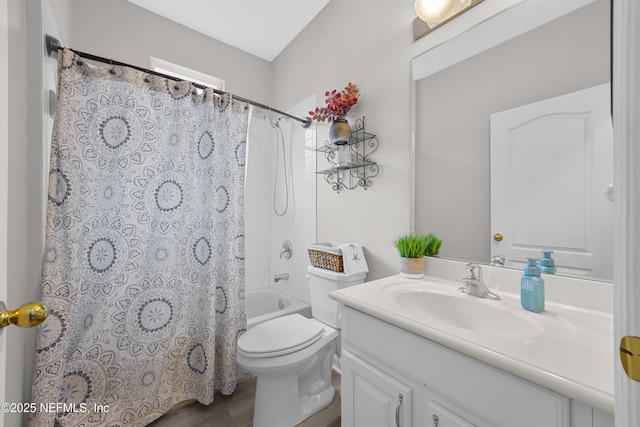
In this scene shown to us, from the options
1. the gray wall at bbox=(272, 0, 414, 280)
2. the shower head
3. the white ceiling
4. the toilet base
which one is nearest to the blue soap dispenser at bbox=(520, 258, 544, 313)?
the gray wall at bbox=(272, 0, 414, 280)

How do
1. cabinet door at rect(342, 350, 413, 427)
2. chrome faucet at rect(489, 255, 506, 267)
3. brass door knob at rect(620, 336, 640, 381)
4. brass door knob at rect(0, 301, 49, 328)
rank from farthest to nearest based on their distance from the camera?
chrome faucet at rect(489, 255, 506, 267)
cabinet door at rect(342, 350, 413, 427)
brass door knob at rect(0, 301, 49, 328)
brass door knob at rect(620, 336, 640, 381)

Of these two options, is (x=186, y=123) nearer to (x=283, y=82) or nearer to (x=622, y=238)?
(x=283, y=82)

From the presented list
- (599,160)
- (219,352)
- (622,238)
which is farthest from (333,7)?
(219,352)

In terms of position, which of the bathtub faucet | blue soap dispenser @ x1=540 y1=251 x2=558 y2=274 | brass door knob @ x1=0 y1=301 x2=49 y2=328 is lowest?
the bathtub faucet

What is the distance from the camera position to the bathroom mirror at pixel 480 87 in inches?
36.0

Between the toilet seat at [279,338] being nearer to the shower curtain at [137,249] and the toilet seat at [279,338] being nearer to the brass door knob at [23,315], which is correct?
the shower curtain at [137,249]

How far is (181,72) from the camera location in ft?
7.38

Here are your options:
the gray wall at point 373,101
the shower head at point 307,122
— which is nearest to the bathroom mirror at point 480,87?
the gray wall at point 373,101

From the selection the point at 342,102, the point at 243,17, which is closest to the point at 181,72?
the point at 243,17

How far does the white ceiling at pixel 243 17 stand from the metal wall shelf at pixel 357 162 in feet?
3.74

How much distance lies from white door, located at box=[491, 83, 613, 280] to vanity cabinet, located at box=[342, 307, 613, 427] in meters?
0.57

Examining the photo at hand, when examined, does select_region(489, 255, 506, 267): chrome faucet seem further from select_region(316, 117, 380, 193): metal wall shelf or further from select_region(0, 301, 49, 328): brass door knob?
select_region(0, 301, 49, 328): brass door knob

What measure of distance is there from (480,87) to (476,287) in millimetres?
872

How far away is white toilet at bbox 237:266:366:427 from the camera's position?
1.28m
